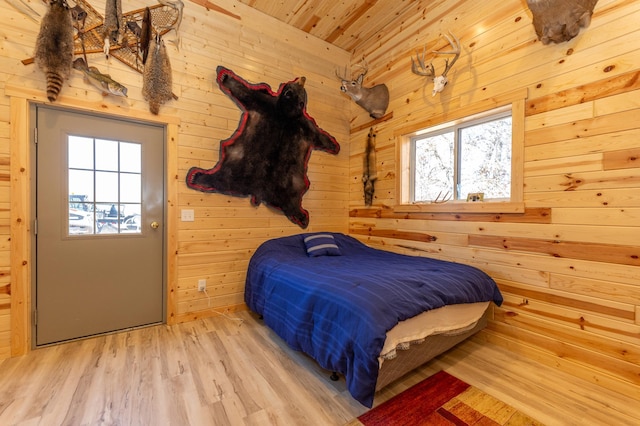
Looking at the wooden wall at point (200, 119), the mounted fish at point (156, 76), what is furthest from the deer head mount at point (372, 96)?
the mounted fish at point (156, 76)

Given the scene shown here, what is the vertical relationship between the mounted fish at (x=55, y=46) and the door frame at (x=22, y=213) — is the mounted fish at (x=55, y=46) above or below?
above

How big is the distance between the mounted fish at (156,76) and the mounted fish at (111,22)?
0.26 m

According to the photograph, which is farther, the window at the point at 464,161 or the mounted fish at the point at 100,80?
the window at the point at 464,161

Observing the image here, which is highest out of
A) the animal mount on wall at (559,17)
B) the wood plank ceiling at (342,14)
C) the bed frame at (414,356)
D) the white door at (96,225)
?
the wood plank ceiling at (342,14)

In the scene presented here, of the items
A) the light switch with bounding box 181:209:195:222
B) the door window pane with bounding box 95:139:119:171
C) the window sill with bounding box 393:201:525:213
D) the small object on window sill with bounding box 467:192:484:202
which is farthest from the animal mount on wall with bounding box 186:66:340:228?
the small object on window sill with bounding box 467:192:484:202

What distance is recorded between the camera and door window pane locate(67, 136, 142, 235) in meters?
2.23

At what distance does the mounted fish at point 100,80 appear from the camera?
7.03 feet

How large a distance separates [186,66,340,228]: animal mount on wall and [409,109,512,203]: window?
124cm

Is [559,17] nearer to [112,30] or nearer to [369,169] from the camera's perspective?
[369,169]

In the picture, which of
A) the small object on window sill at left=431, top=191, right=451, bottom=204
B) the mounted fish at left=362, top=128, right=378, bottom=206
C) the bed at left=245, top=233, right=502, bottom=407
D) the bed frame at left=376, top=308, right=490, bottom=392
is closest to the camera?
the bed at left=245, top=233, right=502, bottom=407

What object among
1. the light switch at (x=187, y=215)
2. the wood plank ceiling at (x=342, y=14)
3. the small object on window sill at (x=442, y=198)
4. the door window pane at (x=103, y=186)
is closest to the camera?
the door window pane at (x=103, y=186)

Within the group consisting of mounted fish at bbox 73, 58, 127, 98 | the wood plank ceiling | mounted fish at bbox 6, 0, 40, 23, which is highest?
the wood plank ceiling

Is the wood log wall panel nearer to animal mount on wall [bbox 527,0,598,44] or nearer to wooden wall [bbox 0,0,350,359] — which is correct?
animal mount on wall [bbox 527,0,598,44]

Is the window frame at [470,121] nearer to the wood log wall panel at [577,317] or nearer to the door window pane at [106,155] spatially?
the wood log wall panel at [577,317]
